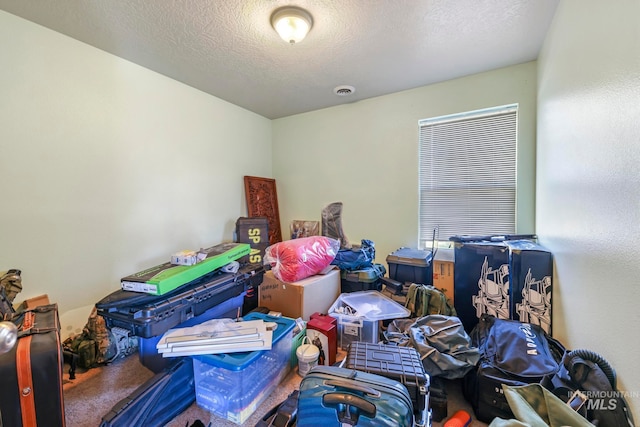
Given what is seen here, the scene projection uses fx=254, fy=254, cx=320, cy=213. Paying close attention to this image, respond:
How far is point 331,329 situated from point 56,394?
4.63 feet

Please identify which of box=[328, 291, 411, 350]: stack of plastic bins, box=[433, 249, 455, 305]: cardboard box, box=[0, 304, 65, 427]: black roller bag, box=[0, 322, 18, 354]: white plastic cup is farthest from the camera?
box=[433, 249, 455, 305]: cardboard box

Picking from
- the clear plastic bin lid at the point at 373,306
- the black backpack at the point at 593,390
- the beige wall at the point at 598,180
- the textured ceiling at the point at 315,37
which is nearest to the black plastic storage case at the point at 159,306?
the clear plastic bin lid at the point at 373,306

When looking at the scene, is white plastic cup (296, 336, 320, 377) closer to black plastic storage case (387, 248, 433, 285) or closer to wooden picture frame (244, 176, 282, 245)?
black plastic storage case (387, 248, 433, 285)

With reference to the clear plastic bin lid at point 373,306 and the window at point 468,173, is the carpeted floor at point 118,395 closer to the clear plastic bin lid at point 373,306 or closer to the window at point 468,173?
the clear plastic bin lid at point 373,306

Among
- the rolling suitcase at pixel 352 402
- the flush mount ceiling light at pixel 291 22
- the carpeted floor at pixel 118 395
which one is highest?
the flush mount ceiling light at pixel 291 22

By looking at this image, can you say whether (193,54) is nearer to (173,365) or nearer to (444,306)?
(173,365)

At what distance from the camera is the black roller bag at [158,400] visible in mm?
1082

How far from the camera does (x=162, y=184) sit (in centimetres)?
241

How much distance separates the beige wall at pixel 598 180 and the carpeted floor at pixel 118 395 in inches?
31.8

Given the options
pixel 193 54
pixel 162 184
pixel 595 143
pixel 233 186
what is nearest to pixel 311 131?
pixel 233 186

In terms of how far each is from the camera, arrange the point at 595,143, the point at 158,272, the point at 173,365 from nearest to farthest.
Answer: the point at 595,143 < the point at 173,365 < the point at 158,272

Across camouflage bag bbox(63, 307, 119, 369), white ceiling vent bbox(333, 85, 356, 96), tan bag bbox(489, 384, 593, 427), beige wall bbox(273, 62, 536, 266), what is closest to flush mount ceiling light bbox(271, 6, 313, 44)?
white ceiling vent bbox(333, 85, 356, 96)

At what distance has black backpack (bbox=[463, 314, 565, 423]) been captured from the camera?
48.8 inches

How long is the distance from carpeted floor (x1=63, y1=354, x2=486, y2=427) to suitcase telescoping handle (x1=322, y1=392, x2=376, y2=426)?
75 cm
